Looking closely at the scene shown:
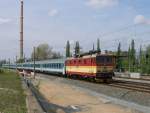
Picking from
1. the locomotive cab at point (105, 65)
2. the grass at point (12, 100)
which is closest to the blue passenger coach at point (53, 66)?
the locomotive cab at point (105, 65)

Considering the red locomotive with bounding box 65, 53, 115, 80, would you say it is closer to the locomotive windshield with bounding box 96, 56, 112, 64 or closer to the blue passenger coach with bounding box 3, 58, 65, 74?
the locomotive windshield with bounding box 96, 56, 112, 64

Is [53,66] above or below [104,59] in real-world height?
below

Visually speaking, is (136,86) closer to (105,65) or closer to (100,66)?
(100,66)

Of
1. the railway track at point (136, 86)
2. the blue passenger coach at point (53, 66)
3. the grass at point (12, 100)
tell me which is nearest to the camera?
the grass at point (12, 100)

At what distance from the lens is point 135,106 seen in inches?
722

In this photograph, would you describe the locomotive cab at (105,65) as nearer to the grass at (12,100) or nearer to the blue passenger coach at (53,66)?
the grass at (12,100)

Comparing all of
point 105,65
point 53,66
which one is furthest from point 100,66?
point 53,66

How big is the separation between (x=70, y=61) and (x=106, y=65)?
12.3 metres

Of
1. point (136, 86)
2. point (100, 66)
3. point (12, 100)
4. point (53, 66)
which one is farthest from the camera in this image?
point (53, 66)

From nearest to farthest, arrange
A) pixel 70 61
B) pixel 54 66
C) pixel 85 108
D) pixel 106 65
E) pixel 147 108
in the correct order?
1. pixel 147 108
2. pixel 85 108
3. pixel 106 65
4. pixel 70 61
5. pixel 54 66

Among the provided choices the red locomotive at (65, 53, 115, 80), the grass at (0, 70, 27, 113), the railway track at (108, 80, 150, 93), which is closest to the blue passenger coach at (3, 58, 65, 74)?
the red locomotive at (65, 53, 115, 80)

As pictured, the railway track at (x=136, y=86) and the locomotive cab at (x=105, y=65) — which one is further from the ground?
the locomotive cab at (x=105, y=65)

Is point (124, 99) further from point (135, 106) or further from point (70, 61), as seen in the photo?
point (70, 61)

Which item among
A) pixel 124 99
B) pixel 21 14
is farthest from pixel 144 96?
pixel 21 14
